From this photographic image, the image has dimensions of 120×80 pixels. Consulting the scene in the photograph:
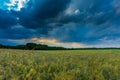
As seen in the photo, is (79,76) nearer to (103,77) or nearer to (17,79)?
(103,77)

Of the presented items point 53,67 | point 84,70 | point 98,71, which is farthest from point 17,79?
point 98,71

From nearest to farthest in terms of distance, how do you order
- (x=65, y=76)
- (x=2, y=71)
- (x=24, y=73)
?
(x=65, y=76) < (x=24, y=73) < (x=2, y=71)

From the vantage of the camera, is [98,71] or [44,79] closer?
[44,79]

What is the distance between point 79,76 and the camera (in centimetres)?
393

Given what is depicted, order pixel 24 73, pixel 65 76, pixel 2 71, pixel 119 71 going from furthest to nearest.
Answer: pixel 119 71, pixel 2 71, pixel 24 73, pixel 65 76

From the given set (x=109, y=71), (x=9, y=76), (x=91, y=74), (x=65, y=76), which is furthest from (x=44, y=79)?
(x=109, y=71)

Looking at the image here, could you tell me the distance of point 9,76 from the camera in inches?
154

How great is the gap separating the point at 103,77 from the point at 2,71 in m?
1.87

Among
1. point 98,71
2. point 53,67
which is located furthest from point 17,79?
point 98,71

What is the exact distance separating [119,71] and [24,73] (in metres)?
1.90

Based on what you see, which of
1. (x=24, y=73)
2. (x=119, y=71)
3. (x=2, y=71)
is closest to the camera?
(x=24, y=73)

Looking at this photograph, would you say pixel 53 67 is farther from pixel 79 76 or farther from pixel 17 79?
pixel 17 79

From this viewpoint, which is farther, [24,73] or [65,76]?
[24,73]

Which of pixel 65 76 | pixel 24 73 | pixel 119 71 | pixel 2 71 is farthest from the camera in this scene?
pixel 119 71
